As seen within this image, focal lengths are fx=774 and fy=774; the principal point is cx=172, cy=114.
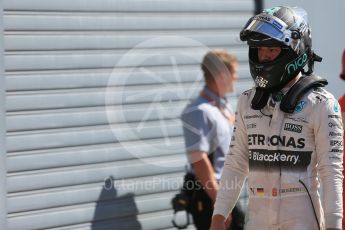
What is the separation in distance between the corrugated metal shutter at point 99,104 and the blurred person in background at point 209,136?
Result: 485 mm

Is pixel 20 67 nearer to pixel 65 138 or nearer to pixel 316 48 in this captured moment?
pixel 65 138

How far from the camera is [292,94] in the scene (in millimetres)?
4016

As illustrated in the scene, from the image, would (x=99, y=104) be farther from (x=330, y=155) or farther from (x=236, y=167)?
(x=330, y=155)

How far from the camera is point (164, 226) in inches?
279

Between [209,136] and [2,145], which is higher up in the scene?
[2,145]

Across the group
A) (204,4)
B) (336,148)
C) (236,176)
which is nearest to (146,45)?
(204,4)

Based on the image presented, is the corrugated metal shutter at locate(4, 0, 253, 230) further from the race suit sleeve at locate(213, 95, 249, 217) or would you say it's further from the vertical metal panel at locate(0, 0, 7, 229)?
the race suit sleeve at locate(213, 95, 249, 217)

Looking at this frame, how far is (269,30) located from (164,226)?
3449 mm

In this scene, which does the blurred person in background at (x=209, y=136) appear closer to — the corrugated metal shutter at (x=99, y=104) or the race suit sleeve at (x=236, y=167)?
the corrugated metal shutter at (x=99, y=104)

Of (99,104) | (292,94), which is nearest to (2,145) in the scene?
(99,104)

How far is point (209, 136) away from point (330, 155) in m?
2.61

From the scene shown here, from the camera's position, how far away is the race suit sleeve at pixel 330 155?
383 centimetres

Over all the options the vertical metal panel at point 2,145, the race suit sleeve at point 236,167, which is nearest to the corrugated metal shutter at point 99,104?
the vertical metal panel at point 2,145

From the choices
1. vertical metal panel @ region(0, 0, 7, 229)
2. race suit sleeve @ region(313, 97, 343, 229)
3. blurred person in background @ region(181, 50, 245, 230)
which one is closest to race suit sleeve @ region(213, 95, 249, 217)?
race suit sleeve @ region(313, 97, 343, 229)
